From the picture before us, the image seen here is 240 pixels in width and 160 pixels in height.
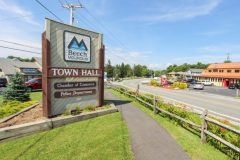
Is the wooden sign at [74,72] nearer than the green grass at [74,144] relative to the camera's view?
No

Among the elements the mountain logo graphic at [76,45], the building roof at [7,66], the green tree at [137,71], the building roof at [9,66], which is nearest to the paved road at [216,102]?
the mountain logo graphic at [76,45]

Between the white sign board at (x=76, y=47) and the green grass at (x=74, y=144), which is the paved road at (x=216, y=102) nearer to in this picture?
the green grass at (x=74, y=144)

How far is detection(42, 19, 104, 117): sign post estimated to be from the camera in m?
9.26

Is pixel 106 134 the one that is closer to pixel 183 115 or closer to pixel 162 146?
pixel 162 146

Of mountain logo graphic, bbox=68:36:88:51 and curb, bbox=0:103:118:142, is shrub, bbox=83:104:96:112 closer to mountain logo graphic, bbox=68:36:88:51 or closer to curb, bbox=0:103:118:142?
curb, bbox=0:103:118:142

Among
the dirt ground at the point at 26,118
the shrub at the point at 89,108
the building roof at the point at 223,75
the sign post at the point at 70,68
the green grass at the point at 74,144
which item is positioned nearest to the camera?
the green grass at the point at 74,144

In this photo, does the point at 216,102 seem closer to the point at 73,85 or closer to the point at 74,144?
the point at 73,85

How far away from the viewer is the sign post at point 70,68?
9.26m

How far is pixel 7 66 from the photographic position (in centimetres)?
4919

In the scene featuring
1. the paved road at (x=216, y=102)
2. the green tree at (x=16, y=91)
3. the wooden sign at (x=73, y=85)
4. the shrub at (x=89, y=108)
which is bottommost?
the paved road at (x=216, y=102)

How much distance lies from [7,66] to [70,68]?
47232 mm

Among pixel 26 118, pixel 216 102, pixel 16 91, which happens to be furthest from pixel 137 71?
pixel 26 118

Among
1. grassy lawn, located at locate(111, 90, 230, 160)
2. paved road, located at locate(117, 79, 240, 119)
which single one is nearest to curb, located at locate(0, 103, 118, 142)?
grassy lawn, located at locate(111, 90, 230, 160)

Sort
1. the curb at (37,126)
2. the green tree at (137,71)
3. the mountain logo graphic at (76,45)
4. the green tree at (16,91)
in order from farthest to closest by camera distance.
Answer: the green tree at (137,71) < the green tree at (16,91) < the mountain logo graphic at (76,45) < the curb at (37,126)
